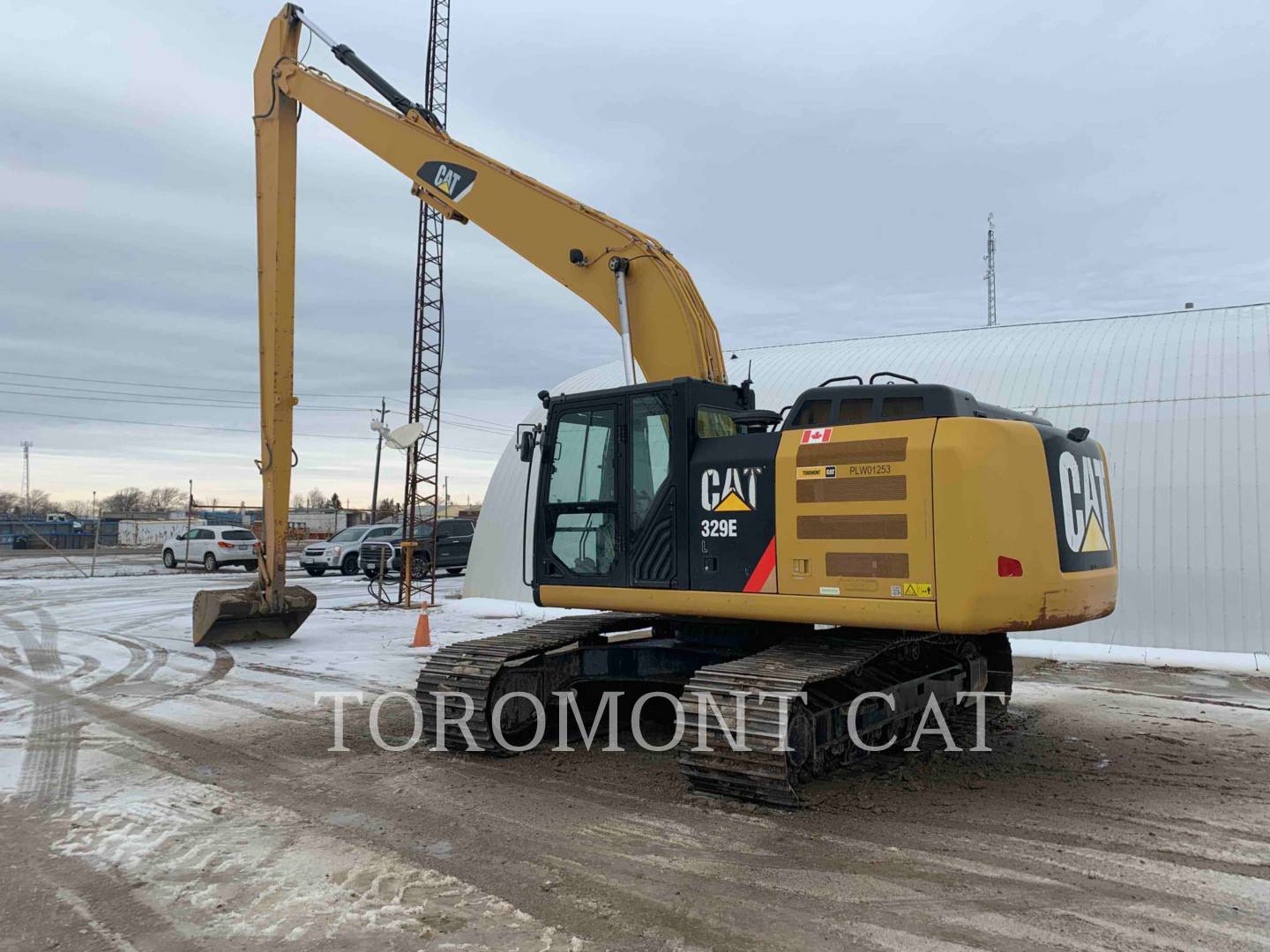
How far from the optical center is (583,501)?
690cm

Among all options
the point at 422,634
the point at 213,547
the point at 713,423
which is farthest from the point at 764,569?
the point at 213,547

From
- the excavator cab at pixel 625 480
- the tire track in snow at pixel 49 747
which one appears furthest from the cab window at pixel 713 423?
the tire track in snow at pixel 49 747

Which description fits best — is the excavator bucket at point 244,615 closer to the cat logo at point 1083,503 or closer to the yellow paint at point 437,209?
the yellow paint at point 437,209

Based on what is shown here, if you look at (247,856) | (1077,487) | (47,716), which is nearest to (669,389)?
(1077,487)

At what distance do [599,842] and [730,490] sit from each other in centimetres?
237

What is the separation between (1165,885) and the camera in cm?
445

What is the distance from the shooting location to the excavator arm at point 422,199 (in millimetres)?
7688

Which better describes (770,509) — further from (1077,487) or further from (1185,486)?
(1185,486)

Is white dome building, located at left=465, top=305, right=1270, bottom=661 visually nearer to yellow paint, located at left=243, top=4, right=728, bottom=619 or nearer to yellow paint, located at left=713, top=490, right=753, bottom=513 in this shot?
yellow paint, located at left=243, top=4, right=728, bottom=619

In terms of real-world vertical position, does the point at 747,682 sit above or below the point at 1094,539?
below

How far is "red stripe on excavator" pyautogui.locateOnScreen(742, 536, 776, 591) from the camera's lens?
5953 millimetres

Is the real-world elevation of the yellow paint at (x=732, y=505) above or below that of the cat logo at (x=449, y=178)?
below

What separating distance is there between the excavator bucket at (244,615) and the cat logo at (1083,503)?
33.8 feet

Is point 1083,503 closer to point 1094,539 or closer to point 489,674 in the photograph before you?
point 1094,539
